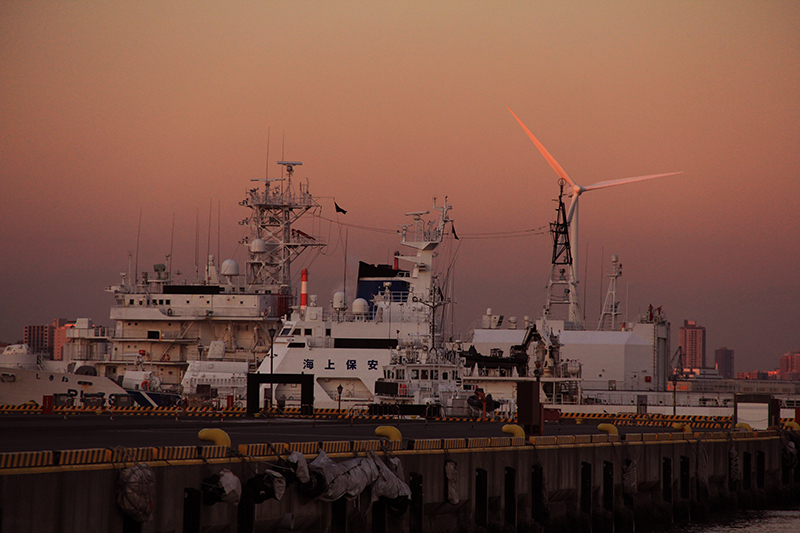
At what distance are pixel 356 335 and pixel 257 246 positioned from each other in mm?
20538

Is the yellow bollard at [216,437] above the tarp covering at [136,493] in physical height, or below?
above

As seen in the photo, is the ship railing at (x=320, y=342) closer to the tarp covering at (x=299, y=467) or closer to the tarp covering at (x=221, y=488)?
the tarp covering at (x=299, y=467)

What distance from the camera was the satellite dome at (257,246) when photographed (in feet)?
262

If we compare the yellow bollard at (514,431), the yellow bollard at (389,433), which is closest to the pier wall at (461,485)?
the yellow bollard at (514,431)

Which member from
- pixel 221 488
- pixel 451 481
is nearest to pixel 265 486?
pixel 221 488

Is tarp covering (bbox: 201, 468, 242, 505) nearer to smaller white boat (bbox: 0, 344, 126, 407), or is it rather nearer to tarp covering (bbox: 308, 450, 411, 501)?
tarp covering (bbox: 308, 450, 411, 501)

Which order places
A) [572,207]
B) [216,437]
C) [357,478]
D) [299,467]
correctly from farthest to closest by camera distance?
[572,207]
[357,478]
[216,437]
[299,467]

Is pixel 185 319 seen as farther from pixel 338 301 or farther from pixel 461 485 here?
pixel 461 485

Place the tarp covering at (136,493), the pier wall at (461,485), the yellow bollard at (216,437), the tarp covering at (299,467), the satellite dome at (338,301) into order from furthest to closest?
the satellite dome at (338,301) < the yellow bollard at (216,437) < the tarp covering at (299,467) < the tarp covering at (136,493) < the pier wall at (461,485)

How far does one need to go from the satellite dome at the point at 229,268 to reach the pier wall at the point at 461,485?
47.3 meters

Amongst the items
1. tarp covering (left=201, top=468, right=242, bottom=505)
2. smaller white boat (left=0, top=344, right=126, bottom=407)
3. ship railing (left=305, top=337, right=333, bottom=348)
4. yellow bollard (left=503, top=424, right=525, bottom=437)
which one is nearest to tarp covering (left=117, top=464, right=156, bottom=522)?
tarp covering (left=201, top=468, right=242, bottom=505)

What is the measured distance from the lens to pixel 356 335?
62219 mm

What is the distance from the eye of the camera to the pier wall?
15.3 m

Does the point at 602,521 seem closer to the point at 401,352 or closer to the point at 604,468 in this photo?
the point at 604,468
